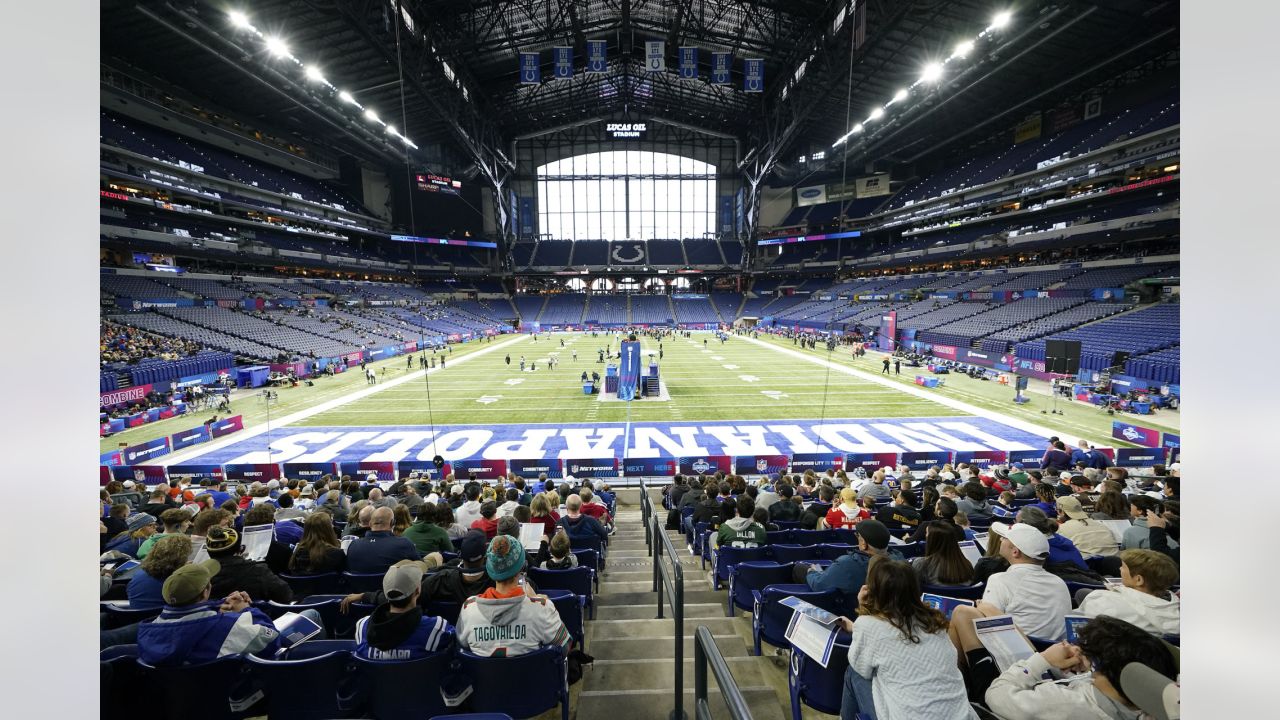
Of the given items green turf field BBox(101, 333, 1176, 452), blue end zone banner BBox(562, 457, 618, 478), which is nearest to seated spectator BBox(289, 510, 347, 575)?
blue end zone banner BBox(562, 457, 618, 478)

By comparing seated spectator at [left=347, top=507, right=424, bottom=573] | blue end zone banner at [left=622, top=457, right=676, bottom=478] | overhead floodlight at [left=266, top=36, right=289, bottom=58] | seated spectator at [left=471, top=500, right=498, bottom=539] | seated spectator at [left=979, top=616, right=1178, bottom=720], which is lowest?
blue end zone banner at [left=622, top=457, right=676, bottom=478]

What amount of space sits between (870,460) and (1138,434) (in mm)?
9844

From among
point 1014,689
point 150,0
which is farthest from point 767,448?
point 150,0

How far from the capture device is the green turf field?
2152 centimetres

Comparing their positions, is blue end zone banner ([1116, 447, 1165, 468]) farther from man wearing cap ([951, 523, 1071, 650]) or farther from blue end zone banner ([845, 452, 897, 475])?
man wearing cap ([951, 523, 1071, 650])

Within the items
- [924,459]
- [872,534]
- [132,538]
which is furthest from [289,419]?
[872,534]

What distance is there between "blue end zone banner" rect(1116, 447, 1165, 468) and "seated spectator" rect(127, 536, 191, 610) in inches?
817

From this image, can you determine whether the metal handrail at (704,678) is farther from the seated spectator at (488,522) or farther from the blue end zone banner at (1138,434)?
the blue end zone banner at (1138,434)

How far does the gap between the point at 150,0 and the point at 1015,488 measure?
4722 cm

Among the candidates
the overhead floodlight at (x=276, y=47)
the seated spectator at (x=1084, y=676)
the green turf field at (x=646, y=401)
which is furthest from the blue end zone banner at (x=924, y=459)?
the overhead floodlight at (x=276, y=47)

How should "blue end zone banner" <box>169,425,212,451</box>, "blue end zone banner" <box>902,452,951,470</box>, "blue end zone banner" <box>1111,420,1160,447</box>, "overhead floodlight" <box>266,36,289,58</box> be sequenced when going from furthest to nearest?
"overhead floodlight" <box>266,36,289,58</box>, "blue end zone banner" <box>169,425,212,451</box>, "blue end zone banner" <box>1111,420,1160,447</box>, "blue end zone banner" <box>902,452,951,470</box>

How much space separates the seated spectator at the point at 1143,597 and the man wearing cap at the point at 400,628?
15.0 feet

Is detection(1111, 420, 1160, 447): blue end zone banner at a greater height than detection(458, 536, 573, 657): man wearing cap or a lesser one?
lesser
